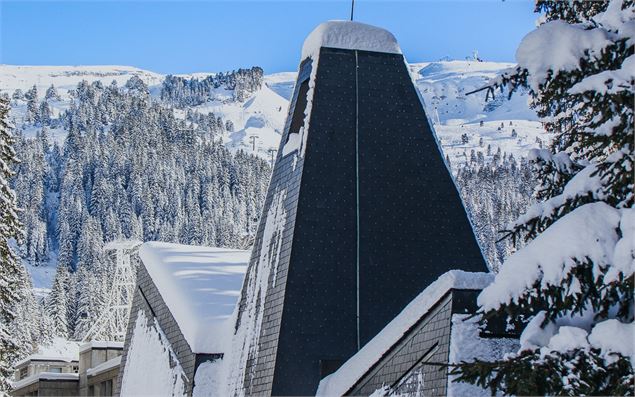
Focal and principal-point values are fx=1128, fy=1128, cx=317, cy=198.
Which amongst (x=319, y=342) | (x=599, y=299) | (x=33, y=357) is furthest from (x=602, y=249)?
(x=33, y=357)

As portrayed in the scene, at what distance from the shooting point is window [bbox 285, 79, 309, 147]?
2603cm

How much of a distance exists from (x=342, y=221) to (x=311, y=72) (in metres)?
3.52

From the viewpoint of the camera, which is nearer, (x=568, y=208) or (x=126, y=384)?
(x=568, y=208)

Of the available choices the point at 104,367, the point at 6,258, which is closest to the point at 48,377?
the point at 104,367

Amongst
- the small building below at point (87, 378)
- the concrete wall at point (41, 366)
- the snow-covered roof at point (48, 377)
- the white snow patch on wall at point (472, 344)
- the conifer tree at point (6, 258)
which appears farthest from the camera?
the concrete wall at point (41, 366)

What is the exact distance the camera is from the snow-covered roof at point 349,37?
84.6 feet

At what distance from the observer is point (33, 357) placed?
186 ft

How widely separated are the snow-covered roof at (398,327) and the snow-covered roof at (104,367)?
60.6 ft

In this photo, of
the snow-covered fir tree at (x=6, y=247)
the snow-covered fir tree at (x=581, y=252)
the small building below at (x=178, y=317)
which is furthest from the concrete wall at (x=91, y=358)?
the snow-covered fir tree at (x=581, y=252)

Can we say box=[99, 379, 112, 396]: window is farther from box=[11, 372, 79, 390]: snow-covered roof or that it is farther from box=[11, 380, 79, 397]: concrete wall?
box=[11, 372, 79, 390]: snow-covered roof

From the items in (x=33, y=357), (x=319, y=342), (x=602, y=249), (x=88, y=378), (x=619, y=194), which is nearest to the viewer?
(x=602, y=249)

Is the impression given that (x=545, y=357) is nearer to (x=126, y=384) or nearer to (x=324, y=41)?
(x=324, y=41)

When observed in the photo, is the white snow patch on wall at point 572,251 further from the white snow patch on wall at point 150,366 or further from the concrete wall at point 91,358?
the concrete wall at point 91,358

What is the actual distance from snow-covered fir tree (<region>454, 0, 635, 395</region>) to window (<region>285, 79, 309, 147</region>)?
15413mm
